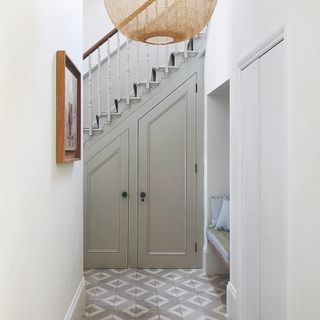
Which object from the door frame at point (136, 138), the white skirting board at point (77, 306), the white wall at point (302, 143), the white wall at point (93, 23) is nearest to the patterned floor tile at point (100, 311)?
the white skirting board at point (77, 306)

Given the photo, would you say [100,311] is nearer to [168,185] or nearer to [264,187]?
[168,185]

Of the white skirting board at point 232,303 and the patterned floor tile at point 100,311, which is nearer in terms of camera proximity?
the white skirting board at point 232,303

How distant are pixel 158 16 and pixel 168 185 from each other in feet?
8.66

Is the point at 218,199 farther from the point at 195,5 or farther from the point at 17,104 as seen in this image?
the point at 17,104

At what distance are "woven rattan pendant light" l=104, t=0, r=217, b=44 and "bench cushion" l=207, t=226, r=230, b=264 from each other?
6.67ft

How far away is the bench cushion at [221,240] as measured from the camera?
3.68 m

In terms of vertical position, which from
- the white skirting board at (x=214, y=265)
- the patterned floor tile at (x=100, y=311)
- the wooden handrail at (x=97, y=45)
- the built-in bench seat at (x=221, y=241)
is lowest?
the patterned floor tile at (x=100, y=311)

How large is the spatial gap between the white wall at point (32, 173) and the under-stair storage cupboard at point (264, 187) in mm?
1295

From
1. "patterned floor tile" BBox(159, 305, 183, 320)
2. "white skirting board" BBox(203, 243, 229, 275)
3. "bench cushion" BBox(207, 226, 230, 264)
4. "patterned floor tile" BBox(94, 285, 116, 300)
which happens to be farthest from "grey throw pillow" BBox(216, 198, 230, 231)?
"patterned floor tile" BBox(94, 285, 116, 300)

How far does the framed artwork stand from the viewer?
2533 millimetres

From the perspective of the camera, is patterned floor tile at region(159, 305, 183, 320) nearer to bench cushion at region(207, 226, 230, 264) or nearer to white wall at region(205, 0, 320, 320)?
bench cushion at region(207, 226, 230, 264)

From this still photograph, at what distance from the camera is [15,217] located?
1704 millimetres

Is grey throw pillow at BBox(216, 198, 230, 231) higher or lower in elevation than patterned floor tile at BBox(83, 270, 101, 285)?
higher

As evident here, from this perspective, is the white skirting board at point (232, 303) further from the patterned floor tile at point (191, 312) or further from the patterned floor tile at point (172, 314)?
the patterned floor tile at point (172, 314)
